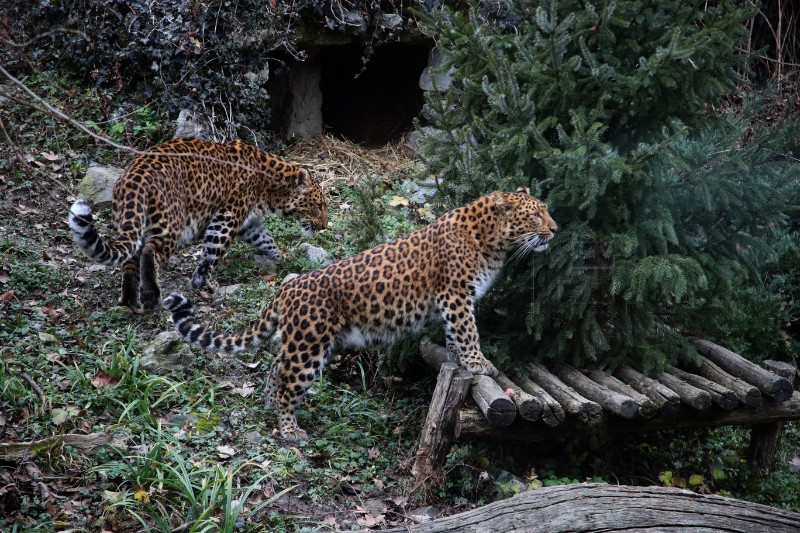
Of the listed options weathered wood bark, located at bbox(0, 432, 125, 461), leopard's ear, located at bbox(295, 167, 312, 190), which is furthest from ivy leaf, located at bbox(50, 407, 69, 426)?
leopard's ear, located at bbox(295, 167, 312, 190)

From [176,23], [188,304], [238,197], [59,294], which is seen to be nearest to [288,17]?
[176,23]

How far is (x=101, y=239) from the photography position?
25.1 feet

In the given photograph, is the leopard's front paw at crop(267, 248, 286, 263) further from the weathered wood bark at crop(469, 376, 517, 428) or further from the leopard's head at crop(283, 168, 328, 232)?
the weathered wood bark at crop(469, 376, 517, 428)

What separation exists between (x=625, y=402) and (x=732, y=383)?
4.56ft

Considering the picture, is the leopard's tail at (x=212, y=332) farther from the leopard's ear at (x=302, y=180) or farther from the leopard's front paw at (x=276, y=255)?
the leopard's ear at (x=302, y=180)

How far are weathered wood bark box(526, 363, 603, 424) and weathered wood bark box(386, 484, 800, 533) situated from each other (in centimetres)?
169

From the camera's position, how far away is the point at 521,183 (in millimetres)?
7312

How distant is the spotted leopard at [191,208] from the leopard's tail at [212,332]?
110cm

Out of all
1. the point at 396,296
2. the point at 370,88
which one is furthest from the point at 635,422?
the point at 370,88

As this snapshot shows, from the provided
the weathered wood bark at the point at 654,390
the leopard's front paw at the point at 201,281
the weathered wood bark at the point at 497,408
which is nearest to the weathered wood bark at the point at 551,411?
the weathered wood bark at the point at 497,408

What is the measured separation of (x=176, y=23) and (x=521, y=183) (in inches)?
257

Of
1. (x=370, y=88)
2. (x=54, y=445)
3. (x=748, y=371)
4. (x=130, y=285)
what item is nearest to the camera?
(x=54, y=445)

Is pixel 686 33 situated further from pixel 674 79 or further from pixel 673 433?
pixel 673 433

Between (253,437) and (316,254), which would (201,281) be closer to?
(316,254)
